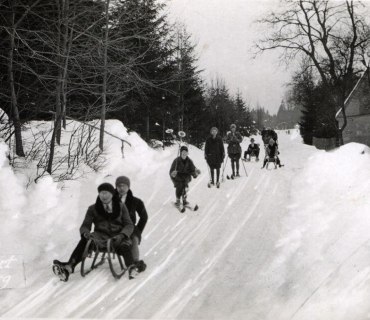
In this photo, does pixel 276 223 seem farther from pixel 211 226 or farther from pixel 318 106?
pixel 318 106

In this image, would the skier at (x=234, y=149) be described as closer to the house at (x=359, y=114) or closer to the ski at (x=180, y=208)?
the ski at (x=180, y=208)

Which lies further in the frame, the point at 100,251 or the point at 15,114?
the point at 15,114

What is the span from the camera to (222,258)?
5.55 metres

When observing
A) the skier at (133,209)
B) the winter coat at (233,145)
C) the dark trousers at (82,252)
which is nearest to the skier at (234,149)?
the winter coat at (233,145)

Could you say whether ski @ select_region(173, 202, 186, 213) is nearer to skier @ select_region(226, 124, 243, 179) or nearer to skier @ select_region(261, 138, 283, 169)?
skier @ select_region(226, 124, 243, 179)

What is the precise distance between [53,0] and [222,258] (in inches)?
245

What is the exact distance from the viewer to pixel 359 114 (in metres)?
25.6

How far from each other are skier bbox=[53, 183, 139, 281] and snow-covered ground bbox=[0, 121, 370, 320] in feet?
0.85

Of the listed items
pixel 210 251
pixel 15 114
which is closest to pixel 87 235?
pixel 210 251

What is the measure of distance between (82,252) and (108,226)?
1.52 feet

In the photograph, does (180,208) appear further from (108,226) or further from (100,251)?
(100,251)

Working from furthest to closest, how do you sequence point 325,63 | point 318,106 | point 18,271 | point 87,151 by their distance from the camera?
1. point 318,106
2. point 325,63
3. point 87,151
4. point 18,271

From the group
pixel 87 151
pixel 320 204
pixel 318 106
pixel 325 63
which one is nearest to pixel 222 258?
pixel 320 204

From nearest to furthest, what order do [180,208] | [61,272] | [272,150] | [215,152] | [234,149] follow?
1. [61,272]
2. [180,208]
3. [215,152]
4. [234,149]
5. [272,150]
